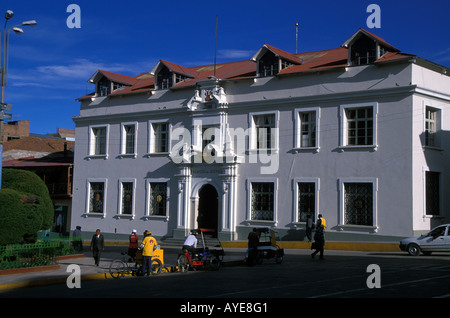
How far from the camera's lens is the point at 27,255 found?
19906 millimetres

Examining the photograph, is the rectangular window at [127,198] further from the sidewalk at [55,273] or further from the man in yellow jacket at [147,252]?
the man in yellow jacket at [147,252]

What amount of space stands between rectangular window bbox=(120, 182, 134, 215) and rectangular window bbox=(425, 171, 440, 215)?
18.9 m

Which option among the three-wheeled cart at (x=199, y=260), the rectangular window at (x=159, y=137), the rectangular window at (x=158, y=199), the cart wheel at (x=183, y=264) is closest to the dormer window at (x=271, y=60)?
the rectangular window at (x=159, y=137)

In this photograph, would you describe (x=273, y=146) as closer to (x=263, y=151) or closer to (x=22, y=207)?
(x=263, y=151)

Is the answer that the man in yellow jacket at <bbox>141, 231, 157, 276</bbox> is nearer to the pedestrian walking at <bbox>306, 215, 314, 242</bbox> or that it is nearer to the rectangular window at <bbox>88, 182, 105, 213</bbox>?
the pedestrian walking at <bbox>306, 215, 314, 242</bbox>

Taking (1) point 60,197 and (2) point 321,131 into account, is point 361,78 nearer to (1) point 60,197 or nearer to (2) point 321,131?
(2) point 321,131

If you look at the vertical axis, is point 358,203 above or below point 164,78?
below

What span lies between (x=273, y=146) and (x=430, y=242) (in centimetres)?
1089

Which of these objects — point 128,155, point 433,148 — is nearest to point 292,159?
point 433,148

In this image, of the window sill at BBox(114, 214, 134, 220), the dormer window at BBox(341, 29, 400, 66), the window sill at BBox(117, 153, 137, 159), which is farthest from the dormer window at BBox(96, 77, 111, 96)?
the dormer window at BBox(341, 29, 400, 66)

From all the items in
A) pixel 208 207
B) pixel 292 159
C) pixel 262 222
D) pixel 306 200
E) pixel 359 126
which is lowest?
pixel 262 222

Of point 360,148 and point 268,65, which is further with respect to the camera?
point 268,65

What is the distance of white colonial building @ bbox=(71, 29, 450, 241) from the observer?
1108 inches
